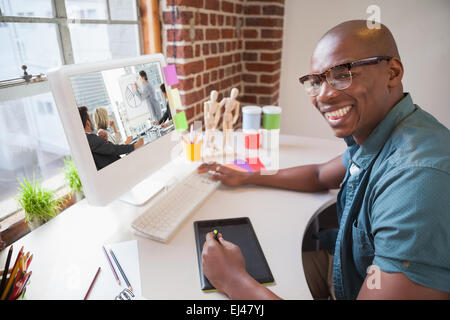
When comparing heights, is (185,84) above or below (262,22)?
below

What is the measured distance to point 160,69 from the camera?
113 cm

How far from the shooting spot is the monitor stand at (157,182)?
1.06 meters

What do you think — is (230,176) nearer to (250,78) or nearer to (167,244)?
(167,244)

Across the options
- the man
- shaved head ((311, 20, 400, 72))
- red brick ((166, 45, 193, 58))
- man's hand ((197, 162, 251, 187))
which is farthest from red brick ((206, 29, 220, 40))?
shaved head ((311, 20, 400, 72))

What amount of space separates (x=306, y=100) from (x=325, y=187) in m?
1.60

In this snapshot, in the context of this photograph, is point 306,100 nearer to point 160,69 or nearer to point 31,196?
point 160,69

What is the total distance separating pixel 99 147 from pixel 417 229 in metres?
0.78

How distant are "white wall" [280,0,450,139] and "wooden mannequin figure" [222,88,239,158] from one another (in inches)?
48.8

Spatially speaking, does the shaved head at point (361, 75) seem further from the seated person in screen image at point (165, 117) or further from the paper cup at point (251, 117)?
the paper cup at point (251, 117)

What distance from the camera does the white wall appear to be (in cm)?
214

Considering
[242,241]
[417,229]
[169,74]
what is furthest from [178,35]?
[417,229]

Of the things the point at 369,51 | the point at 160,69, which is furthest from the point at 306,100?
the point at 369,51

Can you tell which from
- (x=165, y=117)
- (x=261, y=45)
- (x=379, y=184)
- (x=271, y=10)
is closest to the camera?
(x=379, y=184)

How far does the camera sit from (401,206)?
1.90 feet
